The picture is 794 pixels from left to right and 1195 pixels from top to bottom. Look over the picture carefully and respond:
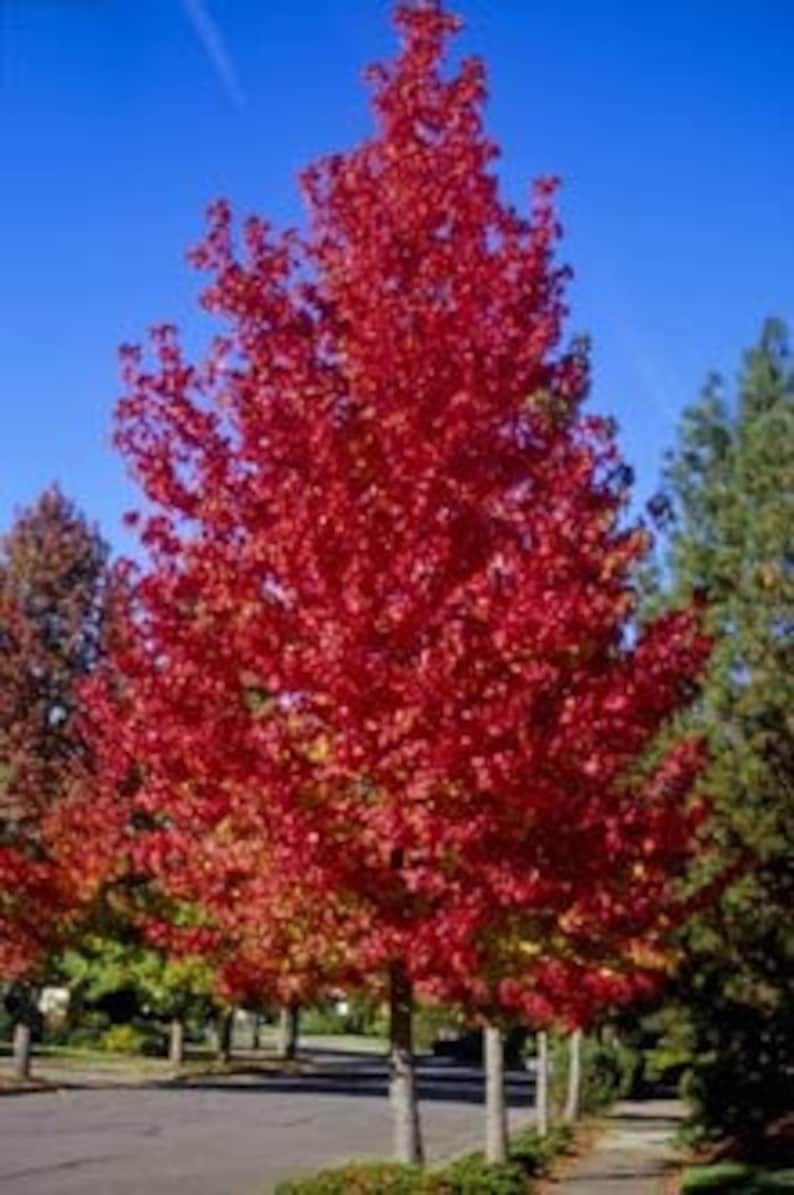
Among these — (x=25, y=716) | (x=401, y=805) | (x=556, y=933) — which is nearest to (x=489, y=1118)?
(x=556, y=933)

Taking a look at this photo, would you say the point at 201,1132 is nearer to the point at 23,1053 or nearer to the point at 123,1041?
the point at 23,1053

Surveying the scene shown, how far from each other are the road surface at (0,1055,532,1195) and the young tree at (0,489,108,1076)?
5.87 meters

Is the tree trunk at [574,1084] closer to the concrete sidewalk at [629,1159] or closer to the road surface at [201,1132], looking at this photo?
the concrete sidewalk at [629,1159]

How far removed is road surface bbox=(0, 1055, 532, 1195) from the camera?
19.0 metres

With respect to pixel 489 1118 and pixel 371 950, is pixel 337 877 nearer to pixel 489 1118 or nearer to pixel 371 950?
pixel 371 950

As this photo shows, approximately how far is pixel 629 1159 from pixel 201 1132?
24.9 feet

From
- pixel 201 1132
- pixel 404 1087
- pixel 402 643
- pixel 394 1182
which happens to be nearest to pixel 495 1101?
pixel 201 1132

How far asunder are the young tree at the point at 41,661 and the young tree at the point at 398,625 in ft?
90.0

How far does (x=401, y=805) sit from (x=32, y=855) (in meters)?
33.2

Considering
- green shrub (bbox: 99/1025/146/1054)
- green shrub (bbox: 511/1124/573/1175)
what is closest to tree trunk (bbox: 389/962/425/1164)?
green shrub (bbox: 511/1124/573/1175)

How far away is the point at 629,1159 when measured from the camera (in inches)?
959

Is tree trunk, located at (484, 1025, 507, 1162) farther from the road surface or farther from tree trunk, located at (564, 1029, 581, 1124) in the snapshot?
tree trunk, located at (564, 1029, 581, 1124)

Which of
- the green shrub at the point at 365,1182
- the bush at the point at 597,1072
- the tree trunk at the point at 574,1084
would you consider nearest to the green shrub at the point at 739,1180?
the green shrub at the point at 365,1182

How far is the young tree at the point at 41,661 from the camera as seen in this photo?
41281 mm
